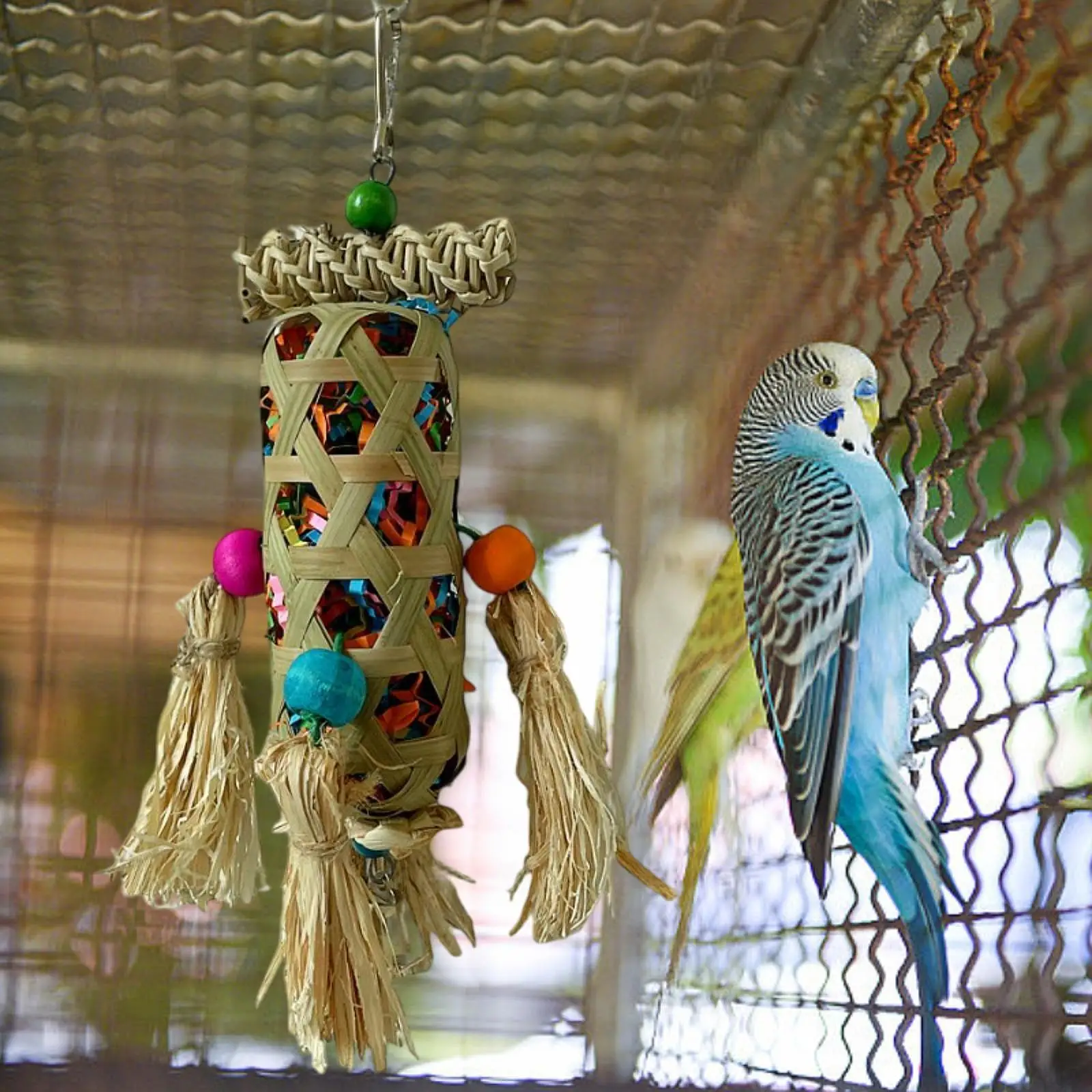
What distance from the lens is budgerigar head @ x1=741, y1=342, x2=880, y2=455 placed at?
2.54ft

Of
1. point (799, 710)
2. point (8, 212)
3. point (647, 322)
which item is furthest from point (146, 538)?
point (799, 710)

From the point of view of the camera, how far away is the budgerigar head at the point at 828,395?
2.54 ft

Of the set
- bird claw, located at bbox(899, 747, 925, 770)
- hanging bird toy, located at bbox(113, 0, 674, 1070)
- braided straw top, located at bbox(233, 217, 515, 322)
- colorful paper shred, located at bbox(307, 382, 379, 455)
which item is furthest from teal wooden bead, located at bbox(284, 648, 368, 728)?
bird claw, located at bbox(899, 747, 925, 770)

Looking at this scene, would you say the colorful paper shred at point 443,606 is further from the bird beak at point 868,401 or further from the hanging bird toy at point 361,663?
the bird beak at point 868,401

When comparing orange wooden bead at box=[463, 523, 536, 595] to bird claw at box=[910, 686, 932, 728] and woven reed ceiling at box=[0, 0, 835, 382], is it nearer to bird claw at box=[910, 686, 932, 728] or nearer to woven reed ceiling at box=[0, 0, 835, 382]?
bird claw at box=[910, 686, 932, 728]

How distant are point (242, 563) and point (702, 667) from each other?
43 centimetres

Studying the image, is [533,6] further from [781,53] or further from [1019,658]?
[1019,658]

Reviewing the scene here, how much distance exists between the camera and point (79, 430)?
1.27 metres

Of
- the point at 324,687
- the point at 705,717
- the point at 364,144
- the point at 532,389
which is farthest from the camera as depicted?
the point at 532,389

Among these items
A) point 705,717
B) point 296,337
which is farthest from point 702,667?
point 296,337

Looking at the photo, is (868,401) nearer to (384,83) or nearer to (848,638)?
(848,638)

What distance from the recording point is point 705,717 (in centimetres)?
102

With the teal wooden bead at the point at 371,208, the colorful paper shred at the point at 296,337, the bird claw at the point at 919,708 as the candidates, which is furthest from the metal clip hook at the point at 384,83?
the bird claw at the point at 919,708

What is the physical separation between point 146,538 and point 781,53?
0.78 meters
